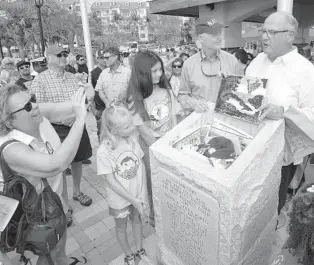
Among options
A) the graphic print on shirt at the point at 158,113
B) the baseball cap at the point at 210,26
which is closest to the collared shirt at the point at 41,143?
the graphic print on shirt at the point at 158,113

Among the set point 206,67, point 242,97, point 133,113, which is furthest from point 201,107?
point 206,67

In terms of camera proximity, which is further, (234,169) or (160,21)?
(160,21)

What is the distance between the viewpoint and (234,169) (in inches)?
52.6

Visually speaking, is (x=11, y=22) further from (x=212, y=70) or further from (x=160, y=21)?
(x=160, y=21)

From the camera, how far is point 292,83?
1.89 metres

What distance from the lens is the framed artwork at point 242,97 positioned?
5.27 ft

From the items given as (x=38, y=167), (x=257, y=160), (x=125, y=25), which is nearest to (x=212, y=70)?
(x=257, y=160)

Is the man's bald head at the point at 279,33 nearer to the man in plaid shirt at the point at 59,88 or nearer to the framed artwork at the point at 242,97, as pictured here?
the framed artwork at the point at 242,97

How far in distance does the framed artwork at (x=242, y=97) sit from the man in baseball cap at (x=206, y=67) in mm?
763

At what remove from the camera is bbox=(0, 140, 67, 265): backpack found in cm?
145

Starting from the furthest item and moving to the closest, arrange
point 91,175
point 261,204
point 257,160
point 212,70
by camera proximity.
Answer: point 91,175, point 212,70, point 261,204, point 257,160

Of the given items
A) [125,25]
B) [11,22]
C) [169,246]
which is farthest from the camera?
[125,25]

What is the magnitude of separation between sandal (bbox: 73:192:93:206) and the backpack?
1.46 m

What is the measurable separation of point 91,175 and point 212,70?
2.30 metres
